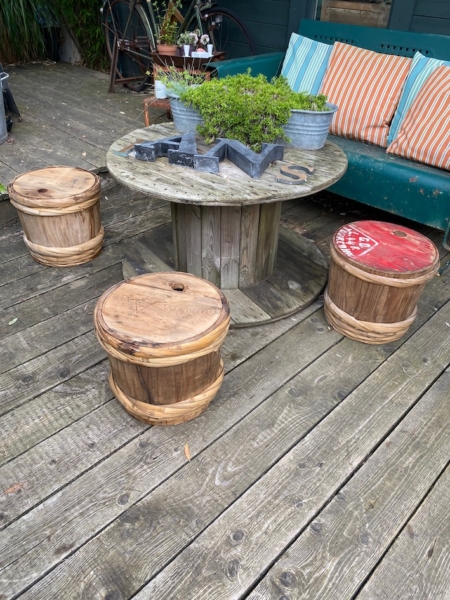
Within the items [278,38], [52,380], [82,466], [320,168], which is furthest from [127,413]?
[278,38]

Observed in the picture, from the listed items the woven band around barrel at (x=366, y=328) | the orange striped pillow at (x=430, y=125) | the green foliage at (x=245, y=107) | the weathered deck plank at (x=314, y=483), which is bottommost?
the weathered deck plank at (x=314, y=483)

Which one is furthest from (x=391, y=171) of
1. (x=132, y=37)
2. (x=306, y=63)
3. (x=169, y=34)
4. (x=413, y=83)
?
(x=132, y=37)

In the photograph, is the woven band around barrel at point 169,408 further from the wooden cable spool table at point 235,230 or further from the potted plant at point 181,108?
the potted plant at point 181,108

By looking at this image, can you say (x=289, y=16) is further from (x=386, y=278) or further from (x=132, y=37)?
(x=386, y=278)

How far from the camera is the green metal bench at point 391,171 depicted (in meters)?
2.41

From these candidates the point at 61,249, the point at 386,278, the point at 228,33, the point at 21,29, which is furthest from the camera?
the point at 21,29

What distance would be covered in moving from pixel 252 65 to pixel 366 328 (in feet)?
7.29

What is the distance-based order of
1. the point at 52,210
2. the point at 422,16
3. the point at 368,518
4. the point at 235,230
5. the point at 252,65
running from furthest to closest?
the point at 252,65 < the point at 422,16 < the point at 52,210 < the point at 235,230 < the point at 368,518

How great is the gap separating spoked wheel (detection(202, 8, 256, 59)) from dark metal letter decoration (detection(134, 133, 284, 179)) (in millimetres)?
2674

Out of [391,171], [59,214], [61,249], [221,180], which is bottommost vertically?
[61,249]

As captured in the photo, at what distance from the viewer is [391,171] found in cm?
251

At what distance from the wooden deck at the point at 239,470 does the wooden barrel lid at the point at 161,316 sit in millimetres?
402

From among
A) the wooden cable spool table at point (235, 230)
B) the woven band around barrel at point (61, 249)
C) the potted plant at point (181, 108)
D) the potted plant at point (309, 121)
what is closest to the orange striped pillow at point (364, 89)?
the wooden cable spool table at point (235, 230)

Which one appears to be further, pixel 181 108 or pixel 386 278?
pixel 181 108
